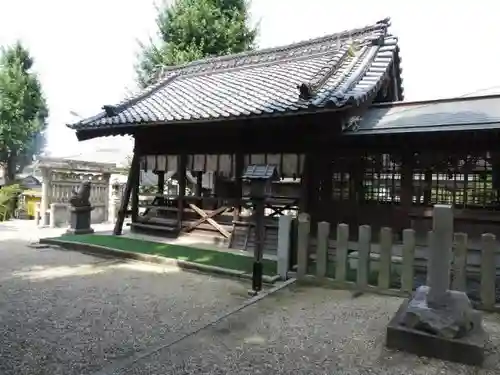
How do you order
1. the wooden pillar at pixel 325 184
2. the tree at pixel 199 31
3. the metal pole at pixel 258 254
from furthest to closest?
the tree at pixel 199 31 < the wooden pillar at pixel 325 184 < the metal pole at pixel 258 254

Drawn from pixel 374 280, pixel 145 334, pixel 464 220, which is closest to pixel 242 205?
pixel 374 280

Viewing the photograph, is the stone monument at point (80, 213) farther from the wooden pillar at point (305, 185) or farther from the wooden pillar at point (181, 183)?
the wooden pillar at point (305, 185)

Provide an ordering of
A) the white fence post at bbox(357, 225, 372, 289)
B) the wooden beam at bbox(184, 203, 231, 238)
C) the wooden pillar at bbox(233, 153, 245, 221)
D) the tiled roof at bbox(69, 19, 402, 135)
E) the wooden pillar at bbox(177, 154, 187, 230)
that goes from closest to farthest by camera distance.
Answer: the white fence post at bbox(357, 225, 372, 289) < the tiled roof at bbox(69, 19, 402, 135) < the wooden pillar at bbox(233, 153, 245, 221) < the wooden beam at bbox(184, 203, 231, 238) < the wooden pillar at bbox(177, 154, 187, 230)

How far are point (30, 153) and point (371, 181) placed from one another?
22.7 meters

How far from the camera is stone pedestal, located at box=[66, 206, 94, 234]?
11.2 metres

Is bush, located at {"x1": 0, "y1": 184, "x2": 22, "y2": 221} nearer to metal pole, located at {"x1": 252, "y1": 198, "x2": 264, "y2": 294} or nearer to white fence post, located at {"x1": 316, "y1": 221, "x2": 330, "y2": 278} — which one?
metal pole, located at {"x1": 252, "y1": 198, "x2": 264, "y2": 294}

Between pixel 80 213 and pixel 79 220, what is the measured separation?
0.69 ft

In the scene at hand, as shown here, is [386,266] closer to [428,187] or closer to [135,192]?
[428,187]

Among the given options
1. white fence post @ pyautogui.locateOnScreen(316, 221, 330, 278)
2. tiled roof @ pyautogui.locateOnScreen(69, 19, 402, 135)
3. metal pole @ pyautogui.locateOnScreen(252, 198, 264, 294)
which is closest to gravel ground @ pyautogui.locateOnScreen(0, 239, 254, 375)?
metal pole @ pyautogui.locateOnScreen(252, 198, 264, 294)

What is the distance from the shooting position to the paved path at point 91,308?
3.56 m

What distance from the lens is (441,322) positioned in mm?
3701

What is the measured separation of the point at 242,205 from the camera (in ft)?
30.9

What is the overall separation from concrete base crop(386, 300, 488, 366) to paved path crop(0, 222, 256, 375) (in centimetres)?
215

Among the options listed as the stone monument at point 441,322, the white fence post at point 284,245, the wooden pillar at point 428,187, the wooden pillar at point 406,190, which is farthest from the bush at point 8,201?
the stone monument at point 441,322
